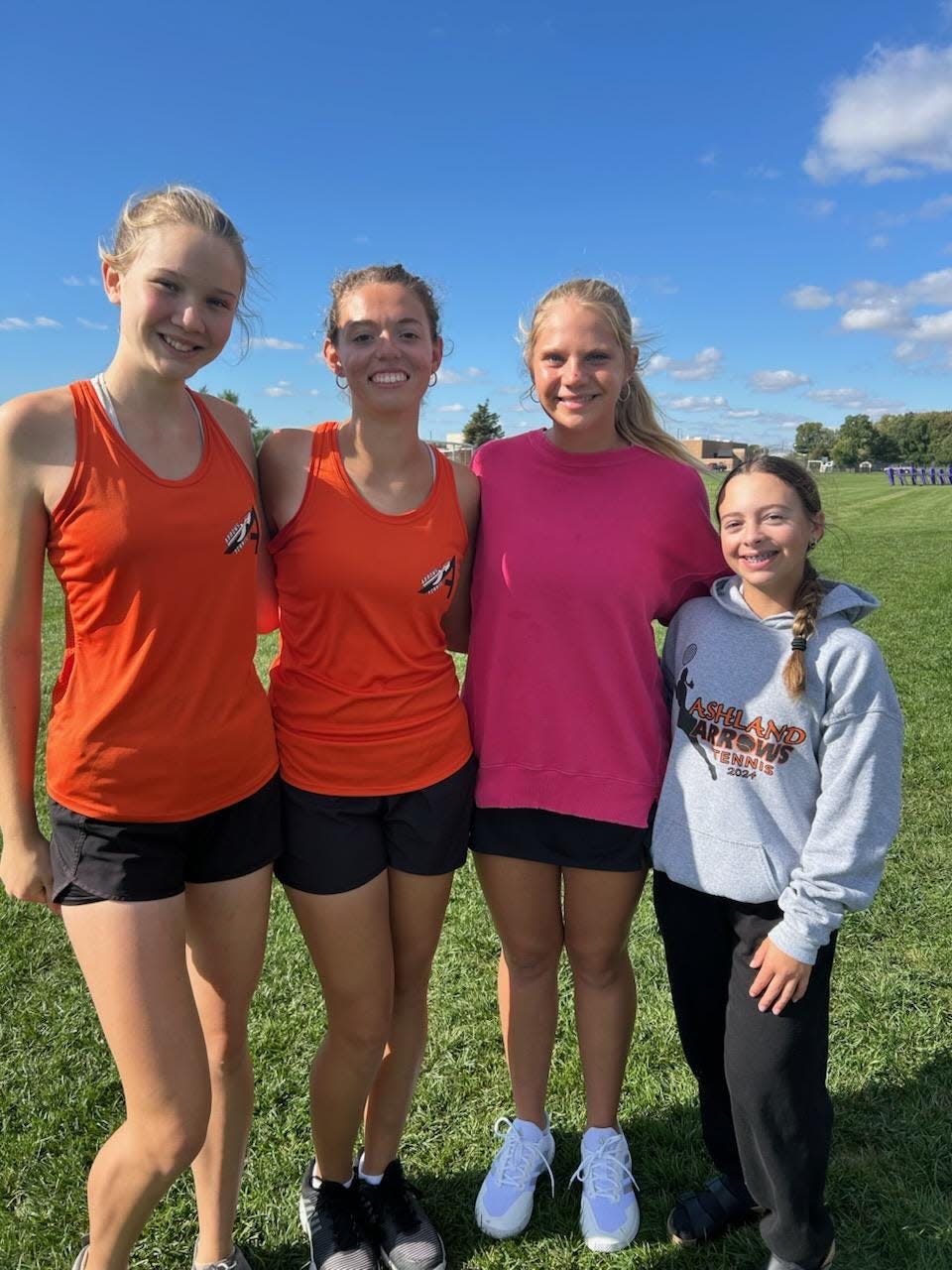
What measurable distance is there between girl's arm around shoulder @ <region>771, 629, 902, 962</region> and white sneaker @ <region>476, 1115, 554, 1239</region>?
1153 mm

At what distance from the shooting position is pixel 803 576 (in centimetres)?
212

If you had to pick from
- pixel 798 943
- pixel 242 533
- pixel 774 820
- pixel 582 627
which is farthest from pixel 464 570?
pixel 798 943

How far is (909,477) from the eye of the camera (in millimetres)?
66625

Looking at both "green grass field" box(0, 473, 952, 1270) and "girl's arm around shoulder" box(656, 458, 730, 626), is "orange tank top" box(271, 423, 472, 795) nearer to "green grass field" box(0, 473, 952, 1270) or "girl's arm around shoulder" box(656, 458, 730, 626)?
"girl's arm around shoulder" box(656, 458, 730, 626)

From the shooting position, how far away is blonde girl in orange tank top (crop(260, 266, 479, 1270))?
6.89 feet

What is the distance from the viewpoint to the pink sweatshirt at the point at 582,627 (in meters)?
2.28

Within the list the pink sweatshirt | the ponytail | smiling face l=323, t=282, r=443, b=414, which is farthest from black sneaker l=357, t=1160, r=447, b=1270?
smiling face l=323, t=282, r=443, b=414

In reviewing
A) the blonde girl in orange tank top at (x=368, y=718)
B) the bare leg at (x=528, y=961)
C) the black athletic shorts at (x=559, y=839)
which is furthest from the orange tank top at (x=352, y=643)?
the bare leg at (x=528, y=961)

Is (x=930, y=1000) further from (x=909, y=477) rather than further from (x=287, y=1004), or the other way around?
(x=909, y=477)

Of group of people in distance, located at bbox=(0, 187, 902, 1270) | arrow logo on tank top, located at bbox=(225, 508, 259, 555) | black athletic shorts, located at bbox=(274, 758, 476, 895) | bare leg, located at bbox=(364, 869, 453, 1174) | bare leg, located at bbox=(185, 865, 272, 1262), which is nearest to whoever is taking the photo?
group of people in distance, located at bbox=(0, 187, 902, 1270)

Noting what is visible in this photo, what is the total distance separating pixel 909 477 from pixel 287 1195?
74.1 meters

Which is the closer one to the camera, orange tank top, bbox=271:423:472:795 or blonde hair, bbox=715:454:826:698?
blonde hair, bbox=715:454:826:698

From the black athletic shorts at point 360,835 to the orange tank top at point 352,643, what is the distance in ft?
0.12

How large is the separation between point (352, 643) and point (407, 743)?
0.28 meters
